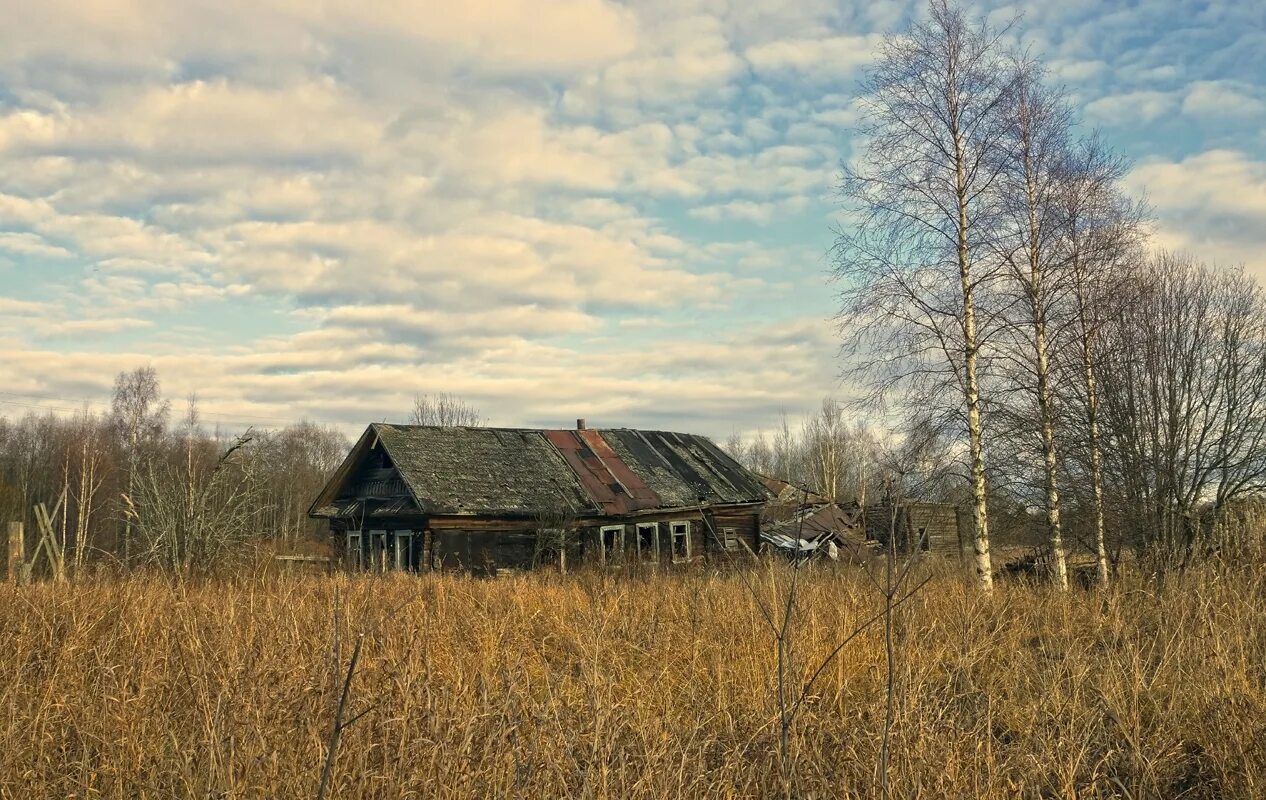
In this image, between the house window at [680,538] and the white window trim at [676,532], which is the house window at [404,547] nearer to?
the white window trim at [676,532]

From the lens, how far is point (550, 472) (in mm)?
23109

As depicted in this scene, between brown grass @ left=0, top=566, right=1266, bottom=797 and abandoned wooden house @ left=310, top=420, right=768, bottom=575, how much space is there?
501 inches

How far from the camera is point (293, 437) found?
2852 inches

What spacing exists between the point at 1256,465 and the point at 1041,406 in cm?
436

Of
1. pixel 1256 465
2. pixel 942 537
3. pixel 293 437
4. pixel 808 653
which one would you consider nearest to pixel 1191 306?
pixel 1256 465

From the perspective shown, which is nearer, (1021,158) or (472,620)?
(472,620)

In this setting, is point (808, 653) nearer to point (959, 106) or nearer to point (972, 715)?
point (972, 715)

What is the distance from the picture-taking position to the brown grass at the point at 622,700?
11.0 ft

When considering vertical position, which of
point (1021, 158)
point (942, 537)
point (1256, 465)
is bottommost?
point (942, 537)

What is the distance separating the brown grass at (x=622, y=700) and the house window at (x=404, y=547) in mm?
14453

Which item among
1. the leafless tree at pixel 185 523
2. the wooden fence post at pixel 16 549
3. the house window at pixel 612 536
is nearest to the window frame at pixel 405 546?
the house window at pixel 612 536

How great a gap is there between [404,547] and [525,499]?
138 inches

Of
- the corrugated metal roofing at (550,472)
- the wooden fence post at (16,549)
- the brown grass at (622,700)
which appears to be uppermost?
the corrugated metal roofing at (550,472)

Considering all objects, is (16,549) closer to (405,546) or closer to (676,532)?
(405,546)
